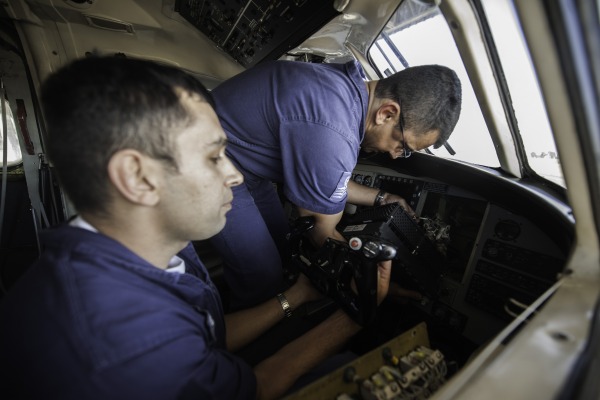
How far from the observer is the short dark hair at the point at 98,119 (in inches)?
23.9

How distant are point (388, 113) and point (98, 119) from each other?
1164mm

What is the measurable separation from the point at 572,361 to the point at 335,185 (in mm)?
867

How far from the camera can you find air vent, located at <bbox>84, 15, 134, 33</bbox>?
2.15m

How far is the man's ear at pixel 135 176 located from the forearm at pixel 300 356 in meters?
0.68

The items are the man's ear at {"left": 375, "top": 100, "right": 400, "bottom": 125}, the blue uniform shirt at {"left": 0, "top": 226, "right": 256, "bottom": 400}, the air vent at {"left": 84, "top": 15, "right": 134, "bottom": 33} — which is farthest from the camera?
the air vent at {"left": 84, "top": 15, "right": 134, "bottom": 33}

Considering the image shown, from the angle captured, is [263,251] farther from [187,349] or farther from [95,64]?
[95,64]

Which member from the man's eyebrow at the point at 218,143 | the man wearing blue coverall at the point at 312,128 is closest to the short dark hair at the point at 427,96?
the man wearing blue coverall at the point at 312,128

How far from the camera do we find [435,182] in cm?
180

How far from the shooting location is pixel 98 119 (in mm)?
608

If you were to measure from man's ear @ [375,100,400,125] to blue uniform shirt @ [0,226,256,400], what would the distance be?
117 cm

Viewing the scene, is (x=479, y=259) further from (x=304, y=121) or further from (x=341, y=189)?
(x=304, y=121)

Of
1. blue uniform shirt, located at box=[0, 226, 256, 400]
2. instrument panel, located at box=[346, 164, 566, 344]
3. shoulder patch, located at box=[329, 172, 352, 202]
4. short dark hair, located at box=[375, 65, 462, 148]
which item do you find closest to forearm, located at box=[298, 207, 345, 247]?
shoulder patch, located at box=[329, 172, 352, 202]

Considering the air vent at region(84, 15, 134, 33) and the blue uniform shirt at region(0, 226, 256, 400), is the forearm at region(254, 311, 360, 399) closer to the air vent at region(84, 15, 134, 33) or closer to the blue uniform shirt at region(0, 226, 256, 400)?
the blue uniform shirt at region(0, 226, 256, 400)

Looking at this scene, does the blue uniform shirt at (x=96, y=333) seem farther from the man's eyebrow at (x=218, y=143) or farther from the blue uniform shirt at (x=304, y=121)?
the blue uniform shirt at (x=304, y=121)
